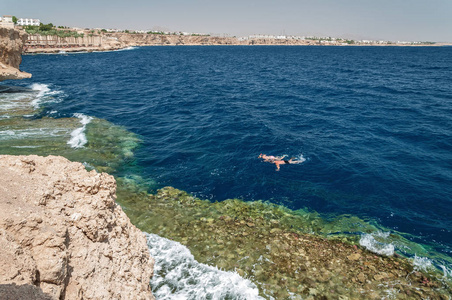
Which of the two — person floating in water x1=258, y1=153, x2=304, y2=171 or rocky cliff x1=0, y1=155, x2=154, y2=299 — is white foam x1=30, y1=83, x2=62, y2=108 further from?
rocky cliff x1=0, y1=155, x2=154, y2=299

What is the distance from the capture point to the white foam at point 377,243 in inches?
476

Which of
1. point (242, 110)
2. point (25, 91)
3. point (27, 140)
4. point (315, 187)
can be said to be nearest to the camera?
point (315, 187)

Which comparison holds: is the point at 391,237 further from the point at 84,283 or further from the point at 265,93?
the point at 265,93

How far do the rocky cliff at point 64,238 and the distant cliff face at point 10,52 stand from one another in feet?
123

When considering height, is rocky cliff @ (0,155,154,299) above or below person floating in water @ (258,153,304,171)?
above

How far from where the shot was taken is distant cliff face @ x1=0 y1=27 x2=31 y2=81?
1372 inches

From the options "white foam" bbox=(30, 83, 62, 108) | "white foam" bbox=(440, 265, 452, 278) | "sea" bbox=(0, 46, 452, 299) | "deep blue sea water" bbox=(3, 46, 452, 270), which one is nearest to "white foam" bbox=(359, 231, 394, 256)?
"sea" bbox=(0, 46, 452, 299)

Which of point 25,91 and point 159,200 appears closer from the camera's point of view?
point 159,200

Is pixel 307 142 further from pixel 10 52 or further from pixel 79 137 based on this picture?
pixel 10 52

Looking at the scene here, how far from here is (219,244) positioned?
1180cm

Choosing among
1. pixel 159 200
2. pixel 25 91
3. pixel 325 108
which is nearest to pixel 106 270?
pixel 159 200

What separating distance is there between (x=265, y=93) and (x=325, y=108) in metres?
10.8

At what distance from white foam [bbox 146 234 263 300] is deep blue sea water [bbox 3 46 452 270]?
537cm

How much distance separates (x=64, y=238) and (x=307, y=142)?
21.2 metres
